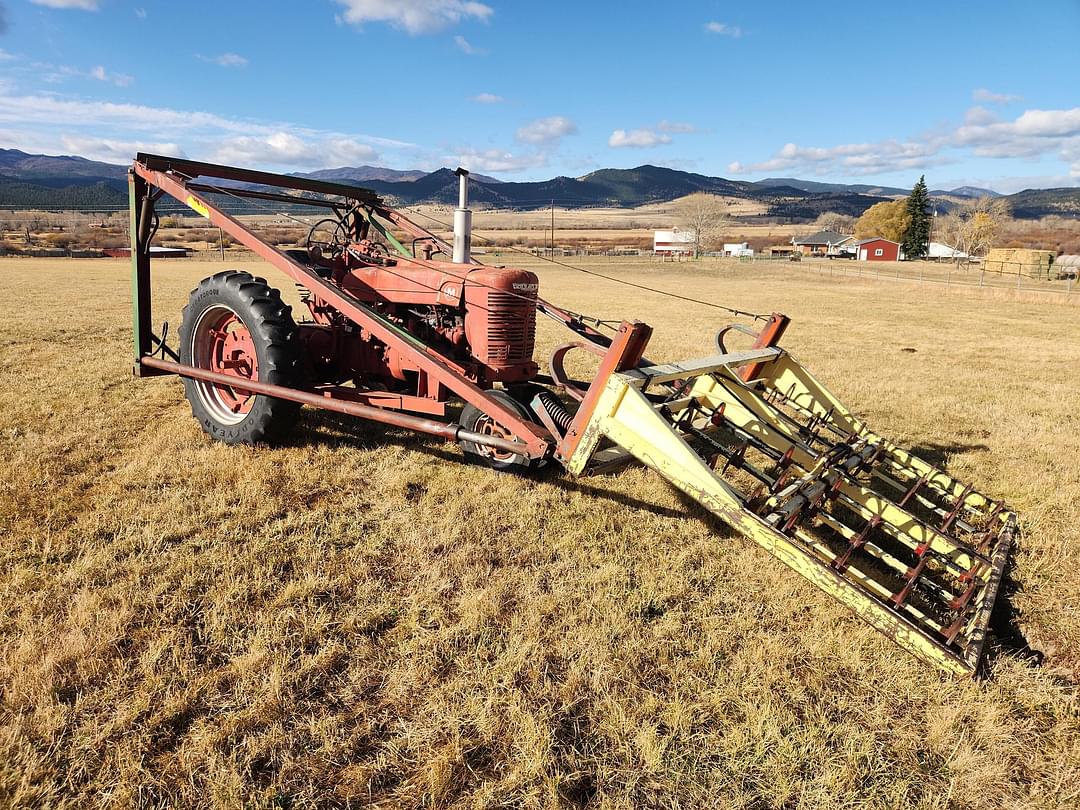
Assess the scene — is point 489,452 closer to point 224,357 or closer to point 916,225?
point 224,357

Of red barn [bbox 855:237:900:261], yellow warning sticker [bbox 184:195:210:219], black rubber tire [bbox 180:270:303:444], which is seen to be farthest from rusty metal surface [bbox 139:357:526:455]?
red barn [bbox 855:237:900:261]

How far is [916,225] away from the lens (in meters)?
80.3

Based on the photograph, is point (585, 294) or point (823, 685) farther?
point (585, 294)

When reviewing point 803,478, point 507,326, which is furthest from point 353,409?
point 803,478

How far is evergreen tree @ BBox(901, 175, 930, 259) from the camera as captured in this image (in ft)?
263

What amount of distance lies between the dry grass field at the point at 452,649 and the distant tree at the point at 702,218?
318 ft

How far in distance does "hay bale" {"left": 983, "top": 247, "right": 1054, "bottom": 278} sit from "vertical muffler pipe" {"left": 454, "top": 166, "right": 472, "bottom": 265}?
5503 centimetres

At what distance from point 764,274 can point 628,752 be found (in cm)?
5009

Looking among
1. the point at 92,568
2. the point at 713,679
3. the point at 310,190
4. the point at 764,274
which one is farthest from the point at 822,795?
the point at 764,274

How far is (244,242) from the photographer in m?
5.09

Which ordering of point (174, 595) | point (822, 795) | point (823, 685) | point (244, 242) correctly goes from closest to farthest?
point (822, 795)
point (823, 685)
point (174, 595)
point (244, 242)

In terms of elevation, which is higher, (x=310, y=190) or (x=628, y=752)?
(x=310, y=190)

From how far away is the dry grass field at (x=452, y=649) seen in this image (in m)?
2.42

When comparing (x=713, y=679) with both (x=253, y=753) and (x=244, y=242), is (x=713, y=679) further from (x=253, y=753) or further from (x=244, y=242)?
(x=244, y=242)
